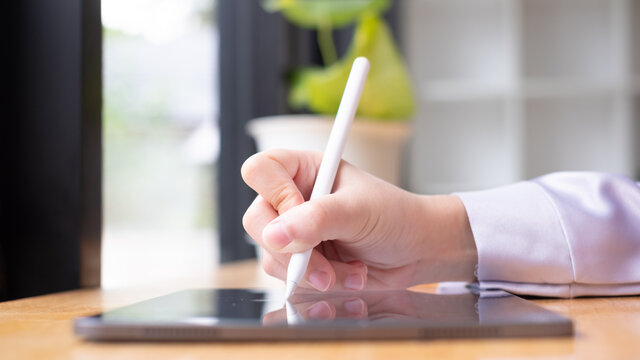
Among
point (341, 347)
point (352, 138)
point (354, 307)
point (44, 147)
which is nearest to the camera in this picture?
point (341, 347)

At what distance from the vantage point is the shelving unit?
2.52m

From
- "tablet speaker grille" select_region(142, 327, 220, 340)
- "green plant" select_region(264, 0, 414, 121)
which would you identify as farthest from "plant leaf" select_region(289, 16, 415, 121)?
"tablet speaker grille" select_region(142, 327, 220, 340)

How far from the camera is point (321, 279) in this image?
55 centimetres

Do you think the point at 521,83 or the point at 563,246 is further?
the point at 521,83

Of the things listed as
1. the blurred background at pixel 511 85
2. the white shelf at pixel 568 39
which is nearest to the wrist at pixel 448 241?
the blurred background at pixel 511 85

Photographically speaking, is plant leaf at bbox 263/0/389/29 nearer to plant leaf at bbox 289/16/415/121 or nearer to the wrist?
plant leaf at bbox 289/16/415/121

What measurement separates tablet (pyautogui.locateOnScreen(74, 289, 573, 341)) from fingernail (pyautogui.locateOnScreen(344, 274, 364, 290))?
0.35ft

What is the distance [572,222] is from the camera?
0.63m

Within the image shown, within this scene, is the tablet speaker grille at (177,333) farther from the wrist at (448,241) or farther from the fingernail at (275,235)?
the wrist at (448,241)

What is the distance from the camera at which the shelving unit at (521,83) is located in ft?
8.27

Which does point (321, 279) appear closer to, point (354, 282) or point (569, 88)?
point (354, 282)

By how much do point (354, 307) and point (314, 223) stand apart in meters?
0.07

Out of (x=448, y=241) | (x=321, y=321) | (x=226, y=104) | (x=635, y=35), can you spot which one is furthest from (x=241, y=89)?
(x=635, y=35)

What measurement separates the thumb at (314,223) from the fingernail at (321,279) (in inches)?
1.6
